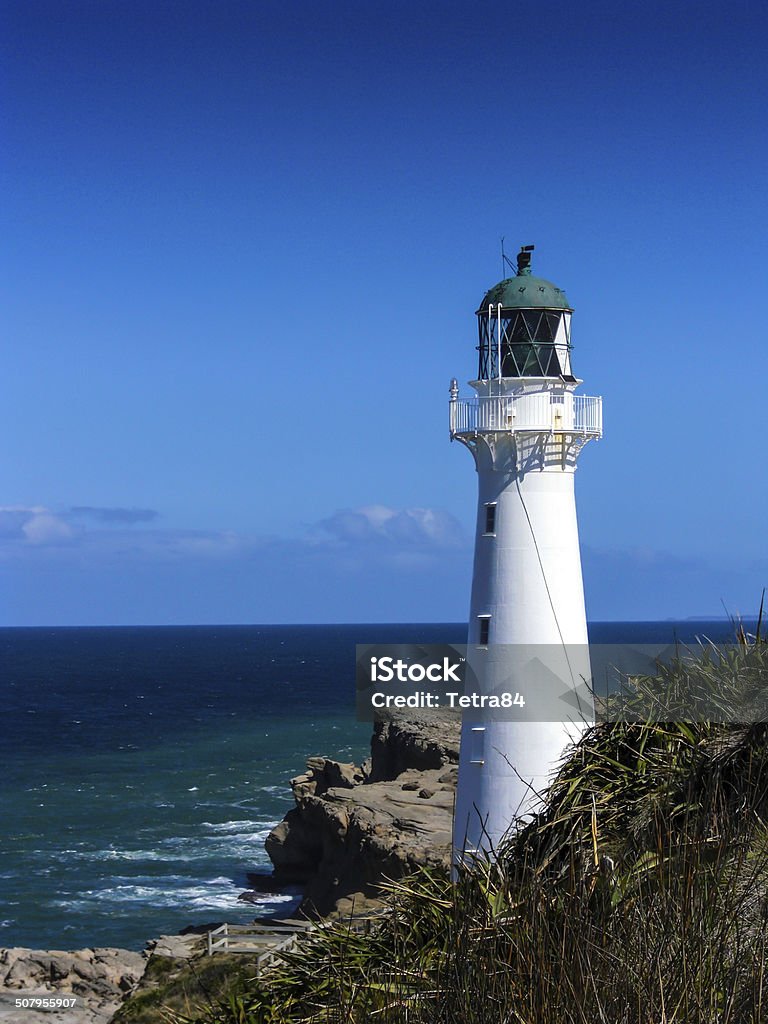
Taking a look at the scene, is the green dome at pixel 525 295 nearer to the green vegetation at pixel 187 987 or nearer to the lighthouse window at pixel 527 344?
the lighthouse window at pixel 527 344

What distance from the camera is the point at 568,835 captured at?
437 inches

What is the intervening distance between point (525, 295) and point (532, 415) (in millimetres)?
1924

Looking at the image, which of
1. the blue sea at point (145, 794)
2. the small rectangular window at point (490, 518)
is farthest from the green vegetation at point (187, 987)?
the blue sea at point (145, 794)

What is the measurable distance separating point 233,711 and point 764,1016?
91.9 metres

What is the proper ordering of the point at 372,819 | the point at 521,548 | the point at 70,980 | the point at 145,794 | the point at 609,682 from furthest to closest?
the point at 145,794 → the point at 372,819 → the point at 70,980 → the point at 521,548 → the point at 609,682

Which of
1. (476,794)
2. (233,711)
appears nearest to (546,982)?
(476,794)

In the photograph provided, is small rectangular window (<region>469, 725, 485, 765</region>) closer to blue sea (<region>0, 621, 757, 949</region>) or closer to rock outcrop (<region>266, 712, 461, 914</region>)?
blue sea (<region>0, 621, 757, 949</region>)

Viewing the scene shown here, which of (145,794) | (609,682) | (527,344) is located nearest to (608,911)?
(609,682)

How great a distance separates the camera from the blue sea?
37938 millimetres

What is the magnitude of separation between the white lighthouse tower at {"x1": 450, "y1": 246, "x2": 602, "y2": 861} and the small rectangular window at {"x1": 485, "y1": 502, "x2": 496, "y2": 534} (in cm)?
2

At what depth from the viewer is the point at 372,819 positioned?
34562mm

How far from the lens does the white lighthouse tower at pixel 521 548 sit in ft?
64.7

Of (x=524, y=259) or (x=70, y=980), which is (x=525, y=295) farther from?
(x=70, y=980)

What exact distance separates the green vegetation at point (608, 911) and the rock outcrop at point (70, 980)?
14.1m
